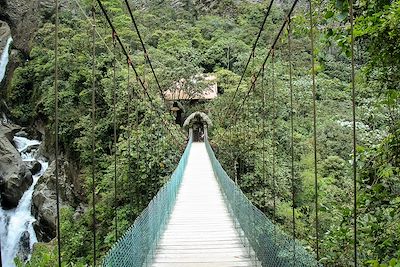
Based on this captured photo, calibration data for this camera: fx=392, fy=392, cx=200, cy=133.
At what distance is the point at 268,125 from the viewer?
10.2 meters

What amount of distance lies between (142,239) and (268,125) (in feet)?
24.9

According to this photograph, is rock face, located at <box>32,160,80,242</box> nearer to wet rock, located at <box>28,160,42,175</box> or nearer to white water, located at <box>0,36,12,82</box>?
wet rock, located at <box>28,160,42,175</box>

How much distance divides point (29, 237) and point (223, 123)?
256 inches

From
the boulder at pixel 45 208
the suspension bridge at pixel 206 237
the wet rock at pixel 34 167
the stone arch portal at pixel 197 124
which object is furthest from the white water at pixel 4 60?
the suspension bridge at pixel 206 237

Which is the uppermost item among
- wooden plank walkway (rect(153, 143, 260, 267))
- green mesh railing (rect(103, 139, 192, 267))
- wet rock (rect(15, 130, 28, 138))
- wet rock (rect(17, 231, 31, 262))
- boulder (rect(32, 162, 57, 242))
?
wet rock (rect(15, 130, 28, 138))

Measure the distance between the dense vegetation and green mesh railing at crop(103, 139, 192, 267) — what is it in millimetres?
1209

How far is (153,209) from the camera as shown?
3518 mm

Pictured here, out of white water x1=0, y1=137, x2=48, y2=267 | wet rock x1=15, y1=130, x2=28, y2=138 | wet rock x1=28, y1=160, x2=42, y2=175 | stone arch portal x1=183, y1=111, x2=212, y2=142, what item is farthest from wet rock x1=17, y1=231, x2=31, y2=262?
stone arch portal x1=183, y1=111, x2=212, y2=142

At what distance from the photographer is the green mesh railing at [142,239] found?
2.21 meters

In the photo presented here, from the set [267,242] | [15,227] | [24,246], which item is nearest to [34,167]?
[15,227]

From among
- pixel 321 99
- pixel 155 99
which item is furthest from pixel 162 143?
pixel 321 99

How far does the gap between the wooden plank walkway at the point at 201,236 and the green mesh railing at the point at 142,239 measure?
0.14 meters

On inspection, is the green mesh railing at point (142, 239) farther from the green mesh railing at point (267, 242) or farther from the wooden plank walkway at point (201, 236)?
the green mesh railing at point (267, 242)

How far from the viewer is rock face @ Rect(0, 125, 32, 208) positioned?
33.1ft
